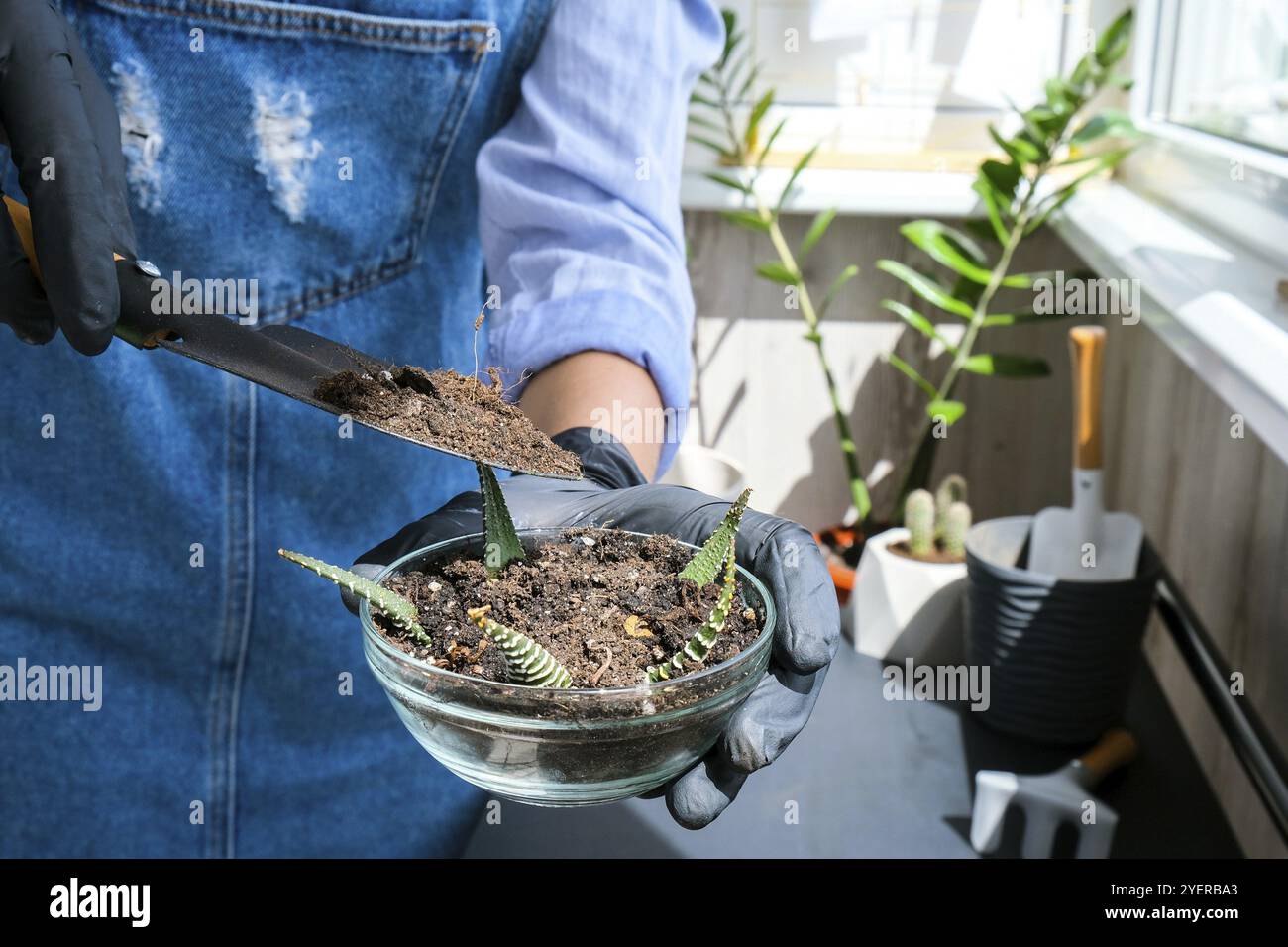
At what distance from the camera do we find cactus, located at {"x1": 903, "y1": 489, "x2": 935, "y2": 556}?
1.42 meters

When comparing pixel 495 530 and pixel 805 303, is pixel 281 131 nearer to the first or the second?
pixel 495 530

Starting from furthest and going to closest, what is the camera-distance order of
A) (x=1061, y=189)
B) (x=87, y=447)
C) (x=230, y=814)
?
(x=1061, y=189)
(x=230, y=814)
(x=87, y=447)

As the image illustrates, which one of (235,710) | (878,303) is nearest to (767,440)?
(878,303)

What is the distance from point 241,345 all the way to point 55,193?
0.16 metres

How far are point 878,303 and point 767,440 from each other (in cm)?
32

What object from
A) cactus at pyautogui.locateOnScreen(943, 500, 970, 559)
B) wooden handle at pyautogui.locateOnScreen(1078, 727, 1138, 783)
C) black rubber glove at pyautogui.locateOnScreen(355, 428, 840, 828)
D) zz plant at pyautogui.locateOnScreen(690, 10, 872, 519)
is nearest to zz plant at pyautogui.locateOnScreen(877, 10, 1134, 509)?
zz plant at pyautogui.locateOnScreen(690, 10, 872, 519)

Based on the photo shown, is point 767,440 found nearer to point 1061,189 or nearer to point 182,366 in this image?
point 1061,189

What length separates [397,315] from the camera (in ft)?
3.16

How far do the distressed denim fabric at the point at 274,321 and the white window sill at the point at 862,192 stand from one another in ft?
2.58

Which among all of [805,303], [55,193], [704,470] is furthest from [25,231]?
[805,303]

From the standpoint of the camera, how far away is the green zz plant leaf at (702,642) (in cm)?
50

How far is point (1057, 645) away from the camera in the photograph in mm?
1149

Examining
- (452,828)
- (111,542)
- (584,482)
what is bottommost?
(452,828)

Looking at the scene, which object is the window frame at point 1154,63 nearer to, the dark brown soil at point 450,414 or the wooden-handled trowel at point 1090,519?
the wooden-handled trowel at point 1090,519
